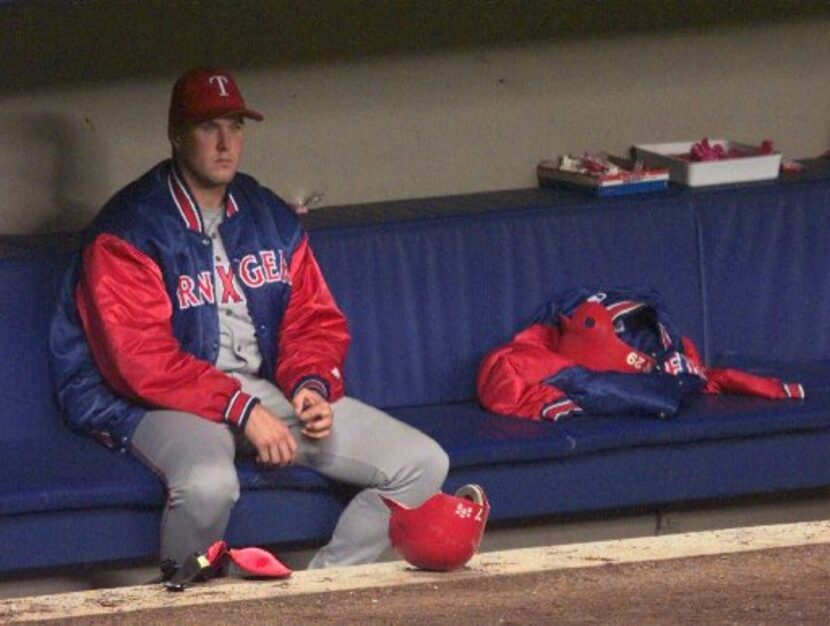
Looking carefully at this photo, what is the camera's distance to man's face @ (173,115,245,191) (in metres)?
4.88

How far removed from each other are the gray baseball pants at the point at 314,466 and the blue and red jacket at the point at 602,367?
1.45 ft

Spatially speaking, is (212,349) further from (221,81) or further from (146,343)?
(221,81)

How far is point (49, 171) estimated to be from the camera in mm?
5781

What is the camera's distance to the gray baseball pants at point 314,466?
15.3ft

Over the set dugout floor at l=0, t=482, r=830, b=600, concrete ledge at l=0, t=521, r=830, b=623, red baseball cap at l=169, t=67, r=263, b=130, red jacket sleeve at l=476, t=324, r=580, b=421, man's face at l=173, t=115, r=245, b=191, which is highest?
red baseball cap at l=169, t=67, r=263, b=130

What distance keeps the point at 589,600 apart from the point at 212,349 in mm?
1947

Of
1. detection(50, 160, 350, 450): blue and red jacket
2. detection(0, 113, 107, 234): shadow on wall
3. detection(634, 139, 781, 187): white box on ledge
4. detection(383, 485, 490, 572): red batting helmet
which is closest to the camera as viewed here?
detection(383, 485, 490, 572): red batting helmet

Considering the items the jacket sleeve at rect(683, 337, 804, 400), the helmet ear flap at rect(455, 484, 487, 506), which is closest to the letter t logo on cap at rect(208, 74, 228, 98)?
the jacket sleeve at rect(683, 337, 804, 400)

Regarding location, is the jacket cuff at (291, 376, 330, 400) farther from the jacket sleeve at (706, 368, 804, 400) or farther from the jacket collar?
the jacket sleeve at (706, 368, 804, 400)

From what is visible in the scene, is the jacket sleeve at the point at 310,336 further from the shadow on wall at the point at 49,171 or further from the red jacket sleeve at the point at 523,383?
the shadow on wall at the point at 49,171

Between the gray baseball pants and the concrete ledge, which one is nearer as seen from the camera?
the concrete ledge

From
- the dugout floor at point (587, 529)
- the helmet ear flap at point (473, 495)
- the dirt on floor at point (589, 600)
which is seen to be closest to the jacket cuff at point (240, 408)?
the dugout floor at point (587, 529)

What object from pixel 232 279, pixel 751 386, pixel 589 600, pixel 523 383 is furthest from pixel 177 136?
pixel 589 600

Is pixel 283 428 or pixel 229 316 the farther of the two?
pixel 229 316
